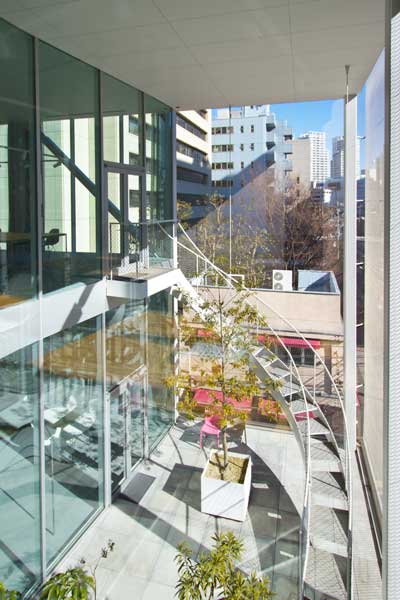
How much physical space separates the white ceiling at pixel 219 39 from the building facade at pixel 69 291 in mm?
340

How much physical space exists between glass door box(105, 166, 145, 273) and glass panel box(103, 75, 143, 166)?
177 millimetres

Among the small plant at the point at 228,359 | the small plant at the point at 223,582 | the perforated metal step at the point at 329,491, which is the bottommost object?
the perforated metal step at the point at 329,491

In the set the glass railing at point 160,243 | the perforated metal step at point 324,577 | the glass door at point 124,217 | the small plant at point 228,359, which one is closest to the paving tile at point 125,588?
the perforated metal step at point 324,577

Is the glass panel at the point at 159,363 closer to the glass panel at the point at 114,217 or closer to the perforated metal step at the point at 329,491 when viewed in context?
the glass panel at the point at 114,217

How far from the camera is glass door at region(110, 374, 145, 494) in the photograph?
237 inches

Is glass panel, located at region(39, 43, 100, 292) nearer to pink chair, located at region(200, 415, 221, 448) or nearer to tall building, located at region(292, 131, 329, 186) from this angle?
tall building, located at region(292, 131, 329, 186)

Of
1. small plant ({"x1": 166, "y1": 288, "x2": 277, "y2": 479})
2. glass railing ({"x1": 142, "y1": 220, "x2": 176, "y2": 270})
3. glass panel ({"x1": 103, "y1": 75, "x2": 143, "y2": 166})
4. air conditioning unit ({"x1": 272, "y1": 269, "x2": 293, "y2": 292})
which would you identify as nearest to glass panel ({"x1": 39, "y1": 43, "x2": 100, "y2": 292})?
glass panel ({"x1": 103, "y1": 75, "x2": 143, "y2": 166})

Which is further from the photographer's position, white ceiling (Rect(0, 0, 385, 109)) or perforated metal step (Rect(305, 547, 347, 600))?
perforated metal step (Rect(305, 547, 347, 600))

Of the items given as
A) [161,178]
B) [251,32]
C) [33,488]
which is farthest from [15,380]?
[161,178]

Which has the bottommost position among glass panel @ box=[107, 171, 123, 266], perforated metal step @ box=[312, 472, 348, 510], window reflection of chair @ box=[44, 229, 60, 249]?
perforated metal step @ box=[312, 472, 348, 510]

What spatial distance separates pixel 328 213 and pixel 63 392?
3.79 meters

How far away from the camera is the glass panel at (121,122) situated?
556cm

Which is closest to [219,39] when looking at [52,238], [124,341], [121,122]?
[121,122]

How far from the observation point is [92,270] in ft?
17.6
